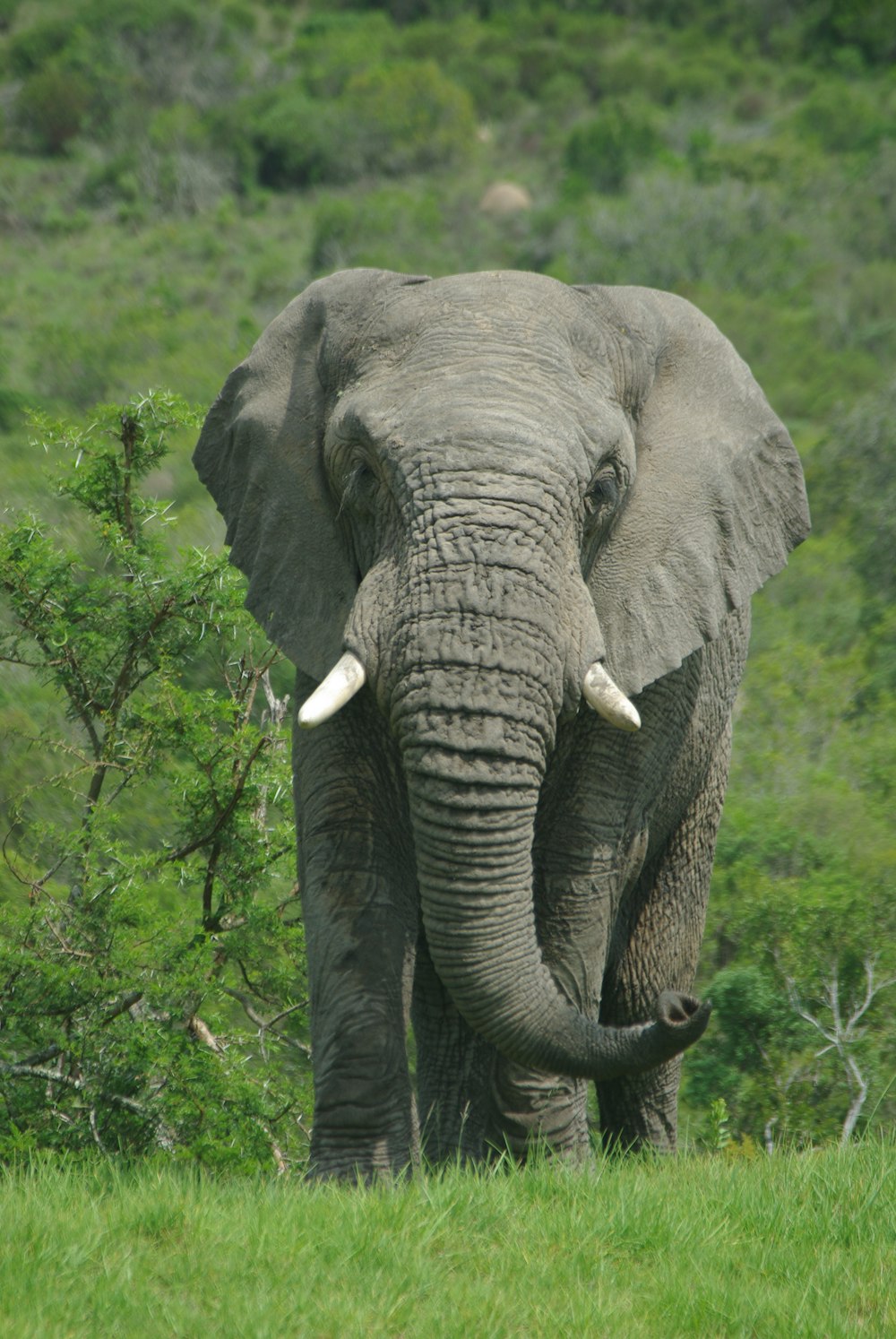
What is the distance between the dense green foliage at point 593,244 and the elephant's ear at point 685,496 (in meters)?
1.91

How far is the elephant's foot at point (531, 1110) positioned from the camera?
5.34m

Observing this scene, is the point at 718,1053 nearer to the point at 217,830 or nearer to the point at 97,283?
the point at 217,830

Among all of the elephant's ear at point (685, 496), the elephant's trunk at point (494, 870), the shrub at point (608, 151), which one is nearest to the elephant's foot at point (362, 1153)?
the elephant's trunk at point (494, 870)

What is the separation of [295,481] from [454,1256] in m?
2.31

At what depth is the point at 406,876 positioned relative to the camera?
5.40 meters

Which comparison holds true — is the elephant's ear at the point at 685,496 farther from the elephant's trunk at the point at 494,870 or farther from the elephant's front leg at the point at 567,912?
the elephant's trunk at the point at 494,870

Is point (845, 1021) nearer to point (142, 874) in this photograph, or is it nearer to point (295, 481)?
point (142, 874)

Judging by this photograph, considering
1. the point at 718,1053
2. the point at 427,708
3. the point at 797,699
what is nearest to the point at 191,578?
the point at 427,708

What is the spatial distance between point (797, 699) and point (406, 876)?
1229cm

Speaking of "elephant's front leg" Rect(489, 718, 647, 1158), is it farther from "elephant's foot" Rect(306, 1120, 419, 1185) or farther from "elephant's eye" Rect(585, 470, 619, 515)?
"elephant's eye" Rect(585, 470, 619, 515)

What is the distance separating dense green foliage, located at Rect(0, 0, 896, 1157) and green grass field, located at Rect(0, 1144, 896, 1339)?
1.89m

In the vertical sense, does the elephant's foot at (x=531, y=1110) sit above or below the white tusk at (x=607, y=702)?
below

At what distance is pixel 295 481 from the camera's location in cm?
554

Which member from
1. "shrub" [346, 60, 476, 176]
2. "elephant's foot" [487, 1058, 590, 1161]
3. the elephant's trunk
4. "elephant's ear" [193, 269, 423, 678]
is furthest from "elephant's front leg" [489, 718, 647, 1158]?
"shrub" [346, 60, 476, 176]
